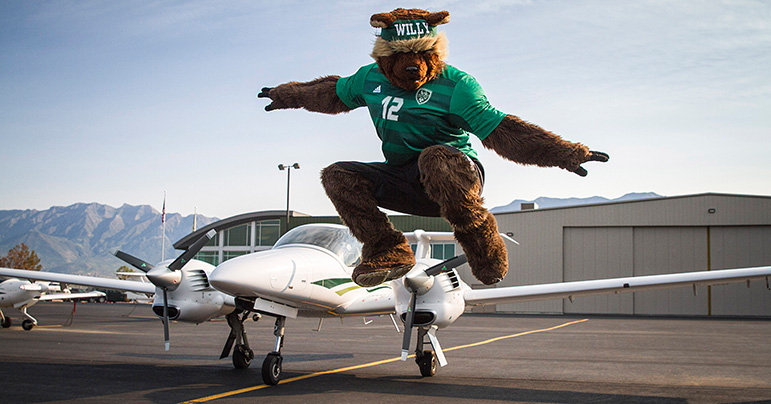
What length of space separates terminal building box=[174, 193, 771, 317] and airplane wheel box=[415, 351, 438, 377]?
77.0ft

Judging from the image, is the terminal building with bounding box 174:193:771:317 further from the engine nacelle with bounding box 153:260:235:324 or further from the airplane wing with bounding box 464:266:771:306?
the engine nacelle with bounding box 153:260:235:324

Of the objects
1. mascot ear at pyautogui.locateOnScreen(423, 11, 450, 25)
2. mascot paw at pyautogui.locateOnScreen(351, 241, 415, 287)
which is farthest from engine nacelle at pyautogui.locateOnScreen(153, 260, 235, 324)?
mascot ear at pyautogui.locateOnScreen(423, 11, 450, 25)

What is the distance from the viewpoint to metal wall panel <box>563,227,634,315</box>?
34.8m

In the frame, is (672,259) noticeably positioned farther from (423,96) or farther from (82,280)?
(423,96)

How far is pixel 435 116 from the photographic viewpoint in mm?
3127

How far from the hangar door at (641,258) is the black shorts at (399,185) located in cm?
3291

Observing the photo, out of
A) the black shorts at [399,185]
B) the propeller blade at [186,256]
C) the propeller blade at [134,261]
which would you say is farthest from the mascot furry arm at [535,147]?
the propeller blade at [134,261]

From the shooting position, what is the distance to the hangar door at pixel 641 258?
34.1 metres

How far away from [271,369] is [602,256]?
29.8m

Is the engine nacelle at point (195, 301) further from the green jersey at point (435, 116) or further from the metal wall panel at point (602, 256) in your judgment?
the metal wall panel at point (602, 256)

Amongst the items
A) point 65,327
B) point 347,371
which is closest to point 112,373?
point 347,371

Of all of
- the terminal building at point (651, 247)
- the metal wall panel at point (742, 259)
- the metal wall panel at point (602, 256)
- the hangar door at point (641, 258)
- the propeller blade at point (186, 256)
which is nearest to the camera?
the propeller blade at point (186, 256)

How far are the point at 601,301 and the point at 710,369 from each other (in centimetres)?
2552

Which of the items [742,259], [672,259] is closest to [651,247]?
[672,259]
